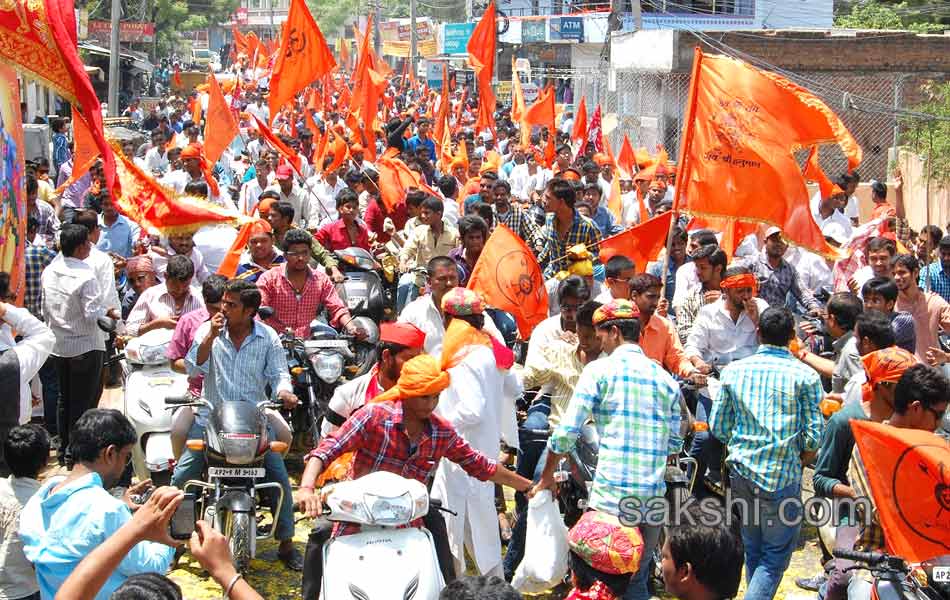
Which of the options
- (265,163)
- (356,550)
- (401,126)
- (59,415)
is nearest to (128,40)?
(401,126)

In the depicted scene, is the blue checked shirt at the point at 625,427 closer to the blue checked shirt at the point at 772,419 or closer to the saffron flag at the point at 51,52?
the blue checked shirt at the point at 772,419

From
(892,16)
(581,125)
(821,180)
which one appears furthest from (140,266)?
(892,16)

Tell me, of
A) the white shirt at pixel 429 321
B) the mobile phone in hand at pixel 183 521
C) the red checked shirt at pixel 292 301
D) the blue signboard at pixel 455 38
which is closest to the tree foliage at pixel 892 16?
the blue signboard at pixel 455 38

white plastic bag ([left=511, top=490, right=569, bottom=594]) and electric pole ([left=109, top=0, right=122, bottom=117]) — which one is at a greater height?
A: electric pole ([left=109, top=0, right=122, bottom=117])

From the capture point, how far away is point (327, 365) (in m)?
8.15

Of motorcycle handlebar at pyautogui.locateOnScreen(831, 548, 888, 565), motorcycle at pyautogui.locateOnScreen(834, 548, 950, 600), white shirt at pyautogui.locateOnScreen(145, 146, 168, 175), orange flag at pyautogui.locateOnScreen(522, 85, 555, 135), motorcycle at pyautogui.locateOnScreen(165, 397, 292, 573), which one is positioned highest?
orange flag at pyautogui.locateOnScreen(522, 85, 555, 135)

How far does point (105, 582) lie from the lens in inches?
160

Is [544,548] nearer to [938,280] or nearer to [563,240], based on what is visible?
[563,240]

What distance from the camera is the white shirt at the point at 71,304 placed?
28.4 feet

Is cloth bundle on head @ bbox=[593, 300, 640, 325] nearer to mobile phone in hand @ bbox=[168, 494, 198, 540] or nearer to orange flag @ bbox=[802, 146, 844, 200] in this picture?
mobile phone in hand @ bbox=[168, 494, 198, 540]

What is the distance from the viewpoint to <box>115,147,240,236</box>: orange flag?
9.58 m

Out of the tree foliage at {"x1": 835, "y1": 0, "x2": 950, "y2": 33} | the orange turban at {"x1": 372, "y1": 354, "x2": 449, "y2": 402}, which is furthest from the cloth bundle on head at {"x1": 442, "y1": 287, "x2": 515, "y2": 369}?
the tree foliage at {"x1": 835, "y1": 0, "x2": 950, "y2": 33}

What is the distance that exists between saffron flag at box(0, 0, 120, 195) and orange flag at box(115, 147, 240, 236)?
2.98m

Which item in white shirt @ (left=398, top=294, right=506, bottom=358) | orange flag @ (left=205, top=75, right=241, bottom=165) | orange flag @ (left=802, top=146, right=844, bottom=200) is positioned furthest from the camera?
orange flag @ (left=205, top=75, right=241, bottom=165)
